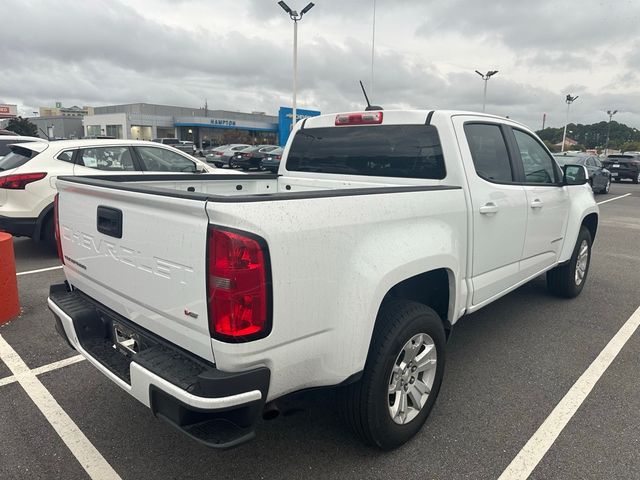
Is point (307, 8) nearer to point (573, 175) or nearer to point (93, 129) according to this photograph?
point (573, 175)

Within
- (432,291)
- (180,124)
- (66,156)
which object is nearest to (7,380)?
(432,291)

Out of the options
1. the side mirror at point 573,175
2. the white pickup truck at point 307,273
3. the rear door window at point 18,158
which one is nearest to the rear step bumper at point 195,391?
the white pickup truck at point 307,273

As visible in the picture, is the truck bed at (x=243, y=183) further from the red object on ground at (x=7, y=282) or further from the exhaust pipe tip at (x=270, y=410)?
the red object on ground at (x=7, y=282)

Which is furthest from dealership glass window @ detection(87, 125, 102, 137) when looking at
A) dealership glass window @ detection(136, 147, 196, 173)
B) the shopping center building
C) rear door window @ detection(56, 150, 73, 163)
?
rear door window @ detection(56, 150, 73, 163)

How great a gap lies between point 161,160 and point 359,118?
471 cm

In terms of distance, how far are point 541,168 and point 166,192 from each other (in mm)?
3466

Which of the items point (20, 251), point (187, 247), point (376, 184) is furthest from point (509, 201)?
point (20, 251)

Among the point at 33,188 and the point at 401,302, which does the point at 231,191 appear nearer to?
the point at 401,302

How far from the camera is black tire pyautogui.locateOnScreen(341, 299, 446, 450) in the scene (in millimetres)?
2381

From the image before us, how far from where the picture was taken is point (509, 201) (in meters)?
3.44

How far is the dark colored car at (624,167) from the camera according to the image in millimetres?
23812

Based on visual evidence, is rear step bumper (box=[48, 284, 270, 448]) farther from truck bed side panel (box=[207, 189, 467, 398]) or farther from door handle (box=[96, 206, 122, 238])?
door handle (box=[96, 206, 122, 238])

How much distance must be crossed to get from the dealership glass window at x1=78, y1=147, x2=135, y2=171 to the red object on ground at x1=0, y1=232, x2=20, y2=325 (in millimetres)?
2583

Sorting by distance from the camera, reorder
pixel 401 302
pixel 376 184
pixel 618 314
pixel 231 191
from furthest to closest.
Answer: pixel 618 314
pixel 231 191
pixel 376 184
pixel 401 302
